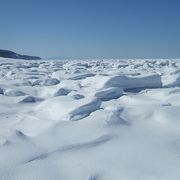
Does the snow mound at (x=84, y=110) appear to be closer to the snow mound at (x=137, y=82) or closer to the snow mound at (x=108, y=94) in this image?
the snow mound at (x=108, y=94)

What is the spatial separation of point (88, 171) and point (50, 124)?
3.06 ft

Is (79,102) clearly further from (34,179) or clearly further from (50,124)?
(34,179)

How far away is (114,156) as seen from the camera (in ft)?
7.23

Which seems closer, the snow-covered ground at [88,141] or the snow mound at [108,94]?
the snow-covered ground at [88,141]

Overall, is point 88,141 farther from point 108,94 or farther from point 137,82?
point 137,82

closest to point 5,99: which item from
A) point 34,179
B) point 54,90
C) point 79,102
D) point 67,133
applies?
point 54,90

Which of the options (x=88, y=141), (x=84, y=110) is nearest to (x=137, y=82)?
(x=84, y=110)

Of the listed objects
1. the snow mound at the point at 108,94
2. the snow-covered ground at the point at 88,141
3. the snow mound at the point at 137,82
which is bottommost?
the snow mound at the point at 137,82

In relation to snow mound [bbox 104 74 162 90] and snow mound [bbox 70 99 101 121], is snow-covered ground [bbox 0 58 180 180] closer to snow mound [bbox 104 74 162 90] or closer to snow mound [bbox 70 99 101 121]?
snow mound [bbox 70 99 101 121]

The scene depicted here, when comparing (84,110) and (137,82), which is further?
(137,82)

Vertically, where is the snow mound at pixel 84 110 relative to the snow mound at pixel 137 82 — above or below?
above

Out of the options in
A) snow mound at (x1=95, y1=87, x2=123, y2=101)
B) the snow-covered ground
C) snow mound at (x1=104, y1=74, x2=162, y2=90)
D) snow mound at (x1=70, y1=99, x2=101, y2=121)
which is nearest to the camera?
the snow-covered ground

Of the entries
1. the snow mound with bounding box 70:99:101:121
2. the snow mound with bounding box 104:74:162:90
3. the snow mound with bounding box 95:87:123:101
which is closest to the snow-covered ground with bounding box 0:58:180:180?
the snow mound with bounding box 70:99:101:121

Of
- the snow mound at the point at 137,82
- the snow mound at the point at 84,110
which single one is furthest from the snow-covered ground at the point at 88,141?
the snow mound at the point at 137,82
